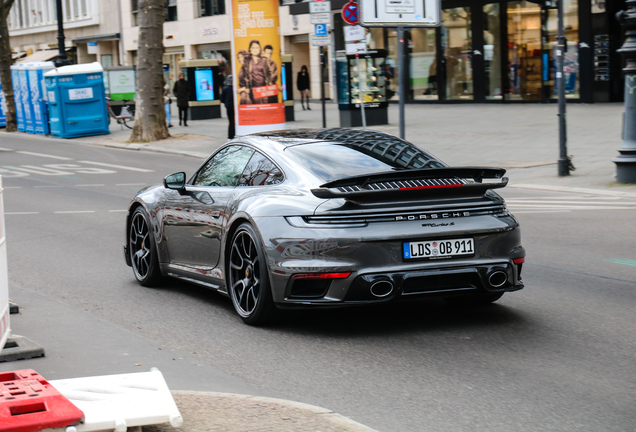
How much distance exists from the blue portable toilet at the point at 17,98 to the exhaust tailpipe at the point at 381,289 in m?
30.8

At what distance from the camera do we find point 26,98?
34.0 m

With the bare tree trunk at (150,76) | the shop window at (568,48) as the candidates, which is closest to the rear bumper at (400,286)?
the bare tree trunk at (150,76)

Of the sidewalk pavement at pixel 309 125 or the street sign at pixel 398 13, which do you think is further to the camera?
the street sign at pixel 398 13

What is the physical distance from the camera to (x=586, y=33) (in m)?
29.4

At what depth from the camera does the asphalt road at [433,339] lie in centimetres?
450

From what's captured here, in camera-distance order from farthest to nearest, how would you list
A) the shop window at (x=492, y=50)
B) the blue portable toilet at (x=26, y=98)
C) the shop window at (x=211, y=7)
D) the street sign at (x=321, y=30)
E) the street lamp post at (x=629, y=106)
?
the shop window at (x=211, y=7) → the blue portable toilet at (x=26, y=98) → the shop window at (x=492, y=50) → the street sign at (x=321, y=30) → the street lamp post at (x=629, y=106)

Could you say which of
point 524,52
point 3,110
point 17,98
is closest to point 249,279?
point 524,52

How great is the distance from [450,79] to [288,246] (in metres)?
30.7

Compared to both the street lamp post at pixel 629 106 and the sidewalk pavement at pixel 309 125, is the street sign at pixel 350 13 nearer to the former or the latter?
the sidewalk pavement at pixel 309 125

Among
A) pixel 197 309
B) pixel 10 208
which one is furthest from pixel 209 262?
pixel 10 208

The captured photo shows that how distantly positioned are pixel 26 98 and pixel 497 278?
101 ft

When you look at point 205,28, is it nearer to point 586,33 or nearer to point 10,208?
point 586,33

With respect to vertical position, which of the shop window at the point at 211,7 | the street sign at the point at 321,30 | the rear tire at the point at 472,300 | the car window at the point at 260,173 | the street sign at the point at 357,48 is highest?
the shop window at the point at 211,7

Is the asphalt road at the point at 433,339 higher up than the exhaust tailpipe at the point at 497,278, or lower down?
lower down
